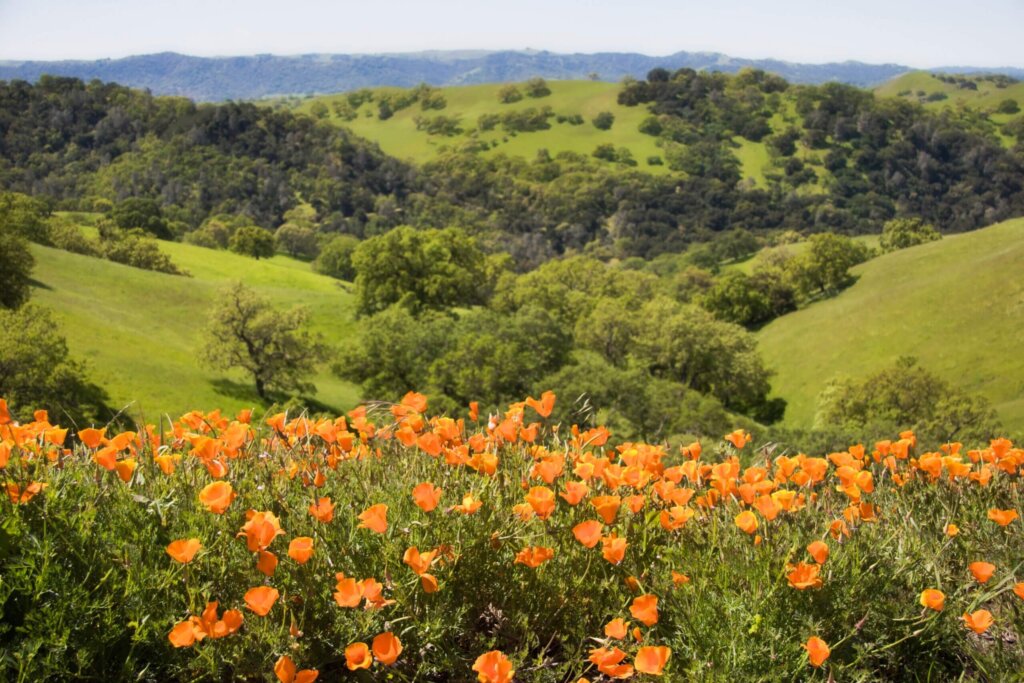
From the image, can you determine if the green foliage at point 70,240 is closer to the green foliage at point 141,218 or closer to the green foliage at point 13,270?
the green foliage at point 141,218

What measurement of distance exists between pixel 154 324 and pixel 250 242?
1976 inches

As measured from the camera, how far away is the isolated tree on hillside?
40.0 meters

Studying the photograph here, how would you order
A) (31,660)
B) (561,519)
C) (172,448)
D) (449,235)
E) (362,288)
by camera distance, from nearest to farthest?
(31,660)
(561,519)
(172,448)
(362,288)
(449,235)

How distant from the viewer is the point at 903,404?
4044 cm

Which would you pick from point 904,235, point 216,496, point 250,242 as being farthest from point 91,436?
point 904,235

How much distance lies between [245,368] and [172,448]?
39.2 m

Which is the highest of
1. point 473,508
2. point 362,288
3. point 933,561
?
point 473,508

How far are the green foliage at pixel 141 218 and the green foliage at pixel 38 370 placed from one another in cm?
6618

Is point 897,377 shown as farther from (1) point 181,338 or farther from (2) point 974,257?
(1) point 181,338

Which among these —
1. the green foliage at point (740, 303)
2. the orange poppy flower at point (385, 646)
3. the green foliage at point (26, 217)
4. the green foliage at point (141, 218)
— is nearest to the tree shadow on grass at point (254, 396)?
the green foliage at point (26, 217)

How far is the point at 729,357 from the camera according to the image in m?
54.9

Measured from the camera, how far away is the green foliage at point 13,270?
37062 mm

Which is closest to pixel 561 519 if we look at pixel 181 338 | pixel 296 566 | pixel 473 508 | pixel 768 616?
pixel 473 508

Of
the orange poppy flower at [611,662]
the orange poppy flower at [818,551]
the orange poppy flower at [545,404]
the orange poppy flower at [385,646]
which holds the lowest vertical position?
the orange poppy flower at [611,662]
